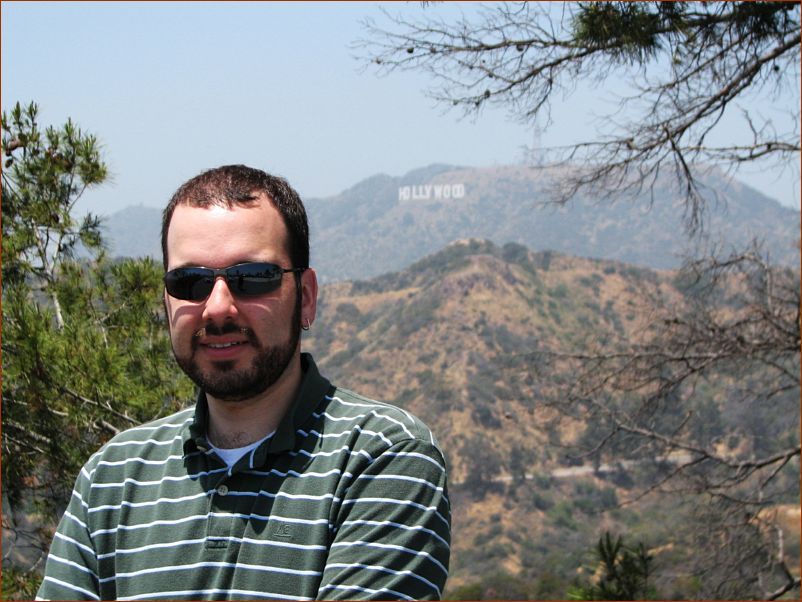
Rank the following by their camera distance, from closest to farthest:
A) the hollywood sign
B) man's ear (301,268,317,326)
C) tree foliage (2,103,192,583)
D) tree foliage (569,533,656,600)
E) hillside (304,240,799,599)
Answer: man's ear (301,268,317,326)
tree foliage (2,103,192,583)
tree foliage (569,533,656,600)
hillside (304,240,799,599)
the hollywood sign

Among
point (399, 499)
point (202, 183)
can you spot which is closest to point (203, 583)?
point (399, 499)

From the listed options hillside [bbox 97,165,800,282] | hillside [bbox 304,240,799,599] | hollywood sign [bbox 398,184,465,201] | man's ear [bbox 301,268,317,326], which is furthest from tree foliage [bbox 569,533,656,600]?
hollywood sign [bbox 398,184,465,201]

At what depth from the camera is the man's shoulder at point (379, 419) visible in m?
1.25

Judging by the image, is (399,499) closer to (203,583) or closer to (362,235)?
(203,583)

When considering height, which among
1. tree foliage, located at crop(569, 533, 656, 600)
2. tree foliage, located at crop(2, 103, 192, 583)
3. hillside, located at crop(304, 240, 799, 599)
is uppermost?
tree foliage, located at crop(2, 103, 192, 583)

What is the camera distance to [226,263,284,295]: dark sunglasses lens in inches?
51.6

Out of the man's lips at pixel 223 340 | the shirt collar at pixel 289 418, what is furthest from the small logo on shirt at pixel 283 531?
the man's lips at pixel 223 340

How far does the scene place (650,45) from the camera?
15.1 feet

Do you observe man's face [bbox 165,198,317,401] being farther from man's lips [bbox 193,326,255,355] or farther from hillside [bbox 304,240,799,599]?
hillside [bbox 304,240,799,599]

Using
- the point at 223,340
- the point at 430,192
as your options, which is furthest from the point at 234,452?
the point at 430,192

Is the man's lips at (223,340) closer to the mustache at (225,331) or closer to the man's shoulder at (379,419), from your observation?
the mustache at (225,331)

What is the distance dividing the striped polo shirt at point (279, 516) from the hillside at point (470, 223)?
112649 millimetres

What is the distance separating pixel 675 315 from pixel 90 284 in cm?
467

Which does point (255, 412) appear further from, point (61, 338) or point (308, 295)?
point (61, 338)
